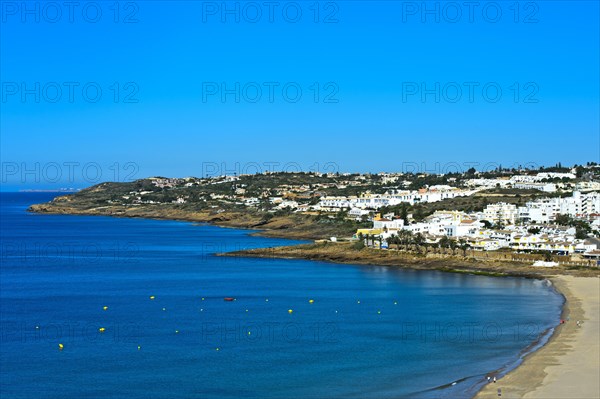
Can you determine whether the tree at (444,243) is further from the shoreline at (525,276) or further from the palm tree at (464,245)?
the shoreline at (525,276)

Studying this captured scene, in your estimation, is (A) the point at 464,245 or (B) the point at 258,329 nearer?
(B) the point at 258,329

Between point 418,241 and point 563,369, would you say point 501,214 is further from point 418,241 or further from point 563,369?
point 563,369

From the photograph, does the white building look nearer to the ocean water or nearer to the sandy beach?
the ocean water

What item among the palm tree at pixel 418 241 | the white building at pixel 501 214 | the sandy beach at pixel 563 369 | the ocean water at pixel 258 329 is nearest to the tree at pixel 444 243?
the palm tree at pixel 418 241

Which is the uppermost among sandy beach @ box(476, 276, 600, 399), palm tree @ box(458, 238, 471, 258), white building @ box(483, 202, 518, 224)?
white building @ box(483, 202, 518, 224)

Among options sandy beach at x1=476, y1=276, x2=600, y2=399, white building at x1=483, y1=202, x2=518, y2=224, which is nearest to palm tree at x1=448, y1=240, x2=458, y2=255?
white building at x1=483, y1=202, x2=518, y2=224

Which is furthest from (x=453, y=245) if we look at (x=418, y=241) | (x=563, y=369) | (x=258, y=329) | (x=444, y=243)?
(x=563, y=369)

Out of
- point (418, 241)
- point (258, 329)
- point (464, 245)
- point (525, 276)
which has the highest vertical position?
point (418, 241)
